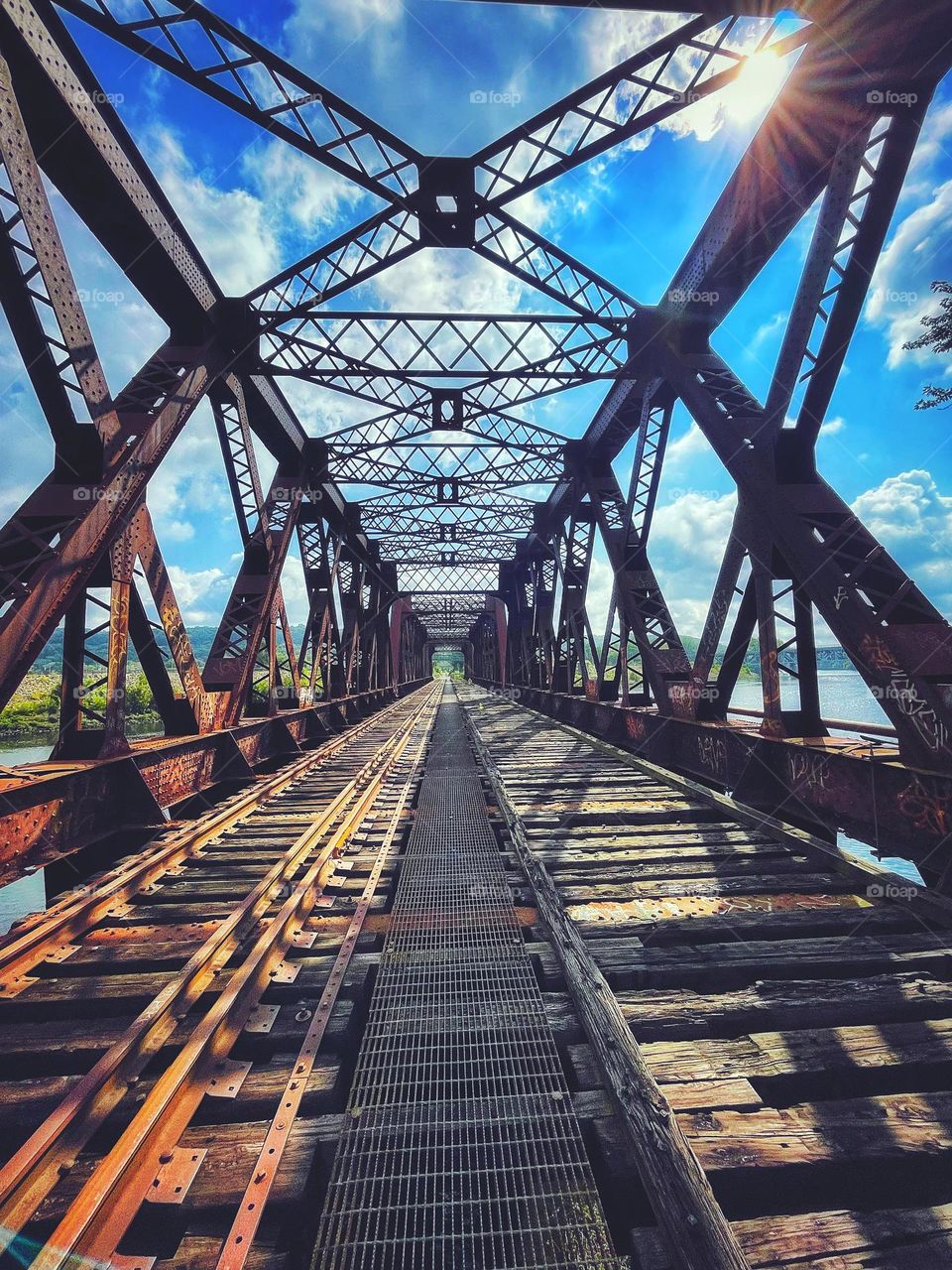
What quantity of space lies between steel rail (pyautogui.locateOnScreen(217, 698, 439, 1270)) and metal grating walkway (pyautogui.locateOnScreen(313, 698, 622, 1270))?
20 cm

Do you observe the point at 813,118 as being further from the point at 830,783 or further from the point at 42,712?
the point at 42,712

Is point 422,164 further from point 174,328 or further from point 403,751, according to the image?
point 403,751

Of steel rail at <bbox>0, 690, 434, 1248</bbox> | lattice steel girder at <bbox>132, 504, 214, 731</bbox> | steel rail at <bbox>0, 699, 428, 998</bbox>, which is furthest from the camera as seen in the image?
lattice steel girder at <bbox>132, 504, 214, 731</bbox>

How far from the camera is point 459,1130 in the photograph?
6.19ft

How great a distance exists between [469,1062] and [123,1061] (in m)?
1.39

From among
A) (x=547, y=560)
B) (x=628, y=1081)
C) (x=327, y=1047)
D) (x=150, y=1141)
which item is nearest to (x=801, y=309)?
(x=628, y=1081)

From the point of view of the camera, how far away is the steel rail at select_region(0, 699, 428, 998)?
9.35 ft

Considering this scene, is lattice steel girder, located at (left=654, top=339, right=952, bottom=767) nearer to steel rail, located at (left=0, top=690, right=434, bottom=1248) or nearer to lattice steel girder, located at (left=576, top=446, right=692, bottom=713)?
lattice steel girder, located at (left=576, top=446, right=692, bottom=713)

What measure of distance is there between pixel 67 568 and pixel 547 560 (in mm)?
16343

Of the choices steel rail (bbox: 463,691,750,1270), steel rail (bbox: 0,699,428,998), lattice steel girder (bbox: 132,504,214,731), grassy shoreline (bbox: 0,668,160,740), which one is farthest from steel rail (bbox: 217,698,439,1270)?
grassy shoreline (bbox: 0,668,160,740)

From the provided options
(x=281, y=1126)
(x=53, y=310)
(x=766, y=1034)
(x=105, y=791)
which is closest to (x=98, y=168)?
(x=53, y=310)

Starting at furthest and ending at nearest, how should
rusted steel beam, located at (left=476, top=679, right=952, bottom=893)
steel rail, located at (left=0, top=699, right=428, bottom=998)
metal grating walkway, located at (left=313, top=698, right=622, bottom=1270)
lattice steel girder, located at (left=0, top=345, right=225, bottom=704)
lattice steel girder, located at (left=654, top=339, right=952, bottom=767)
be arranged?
lattice steel girder, located at (left=0, top=345, right=225, bottom=704) < lattice steel girder, located at (left=654, top=339, right=952, bottom=767) < rusted steel beam, located at (left=476, top=679, right=952, bottom=893) < steel rail, located at (left=0, top=699, right=428, bottom=998) < metal grating walkway, located at (left=313, top=698, right=622, bottom=1270)

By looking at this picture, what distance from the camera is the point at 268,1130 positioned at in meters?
1.85

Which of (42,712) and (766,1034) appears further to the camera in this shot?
(42,712)
